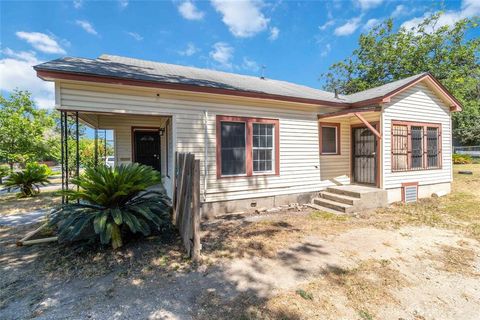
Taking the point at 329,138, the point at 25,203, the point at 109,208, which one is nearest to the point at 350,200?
the point at 329,138

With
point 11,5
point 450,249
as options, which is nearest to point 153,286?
point 450,249

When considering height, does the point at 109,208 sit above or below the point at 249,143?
below

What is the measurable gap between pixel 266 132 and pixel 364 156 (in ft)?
13.3

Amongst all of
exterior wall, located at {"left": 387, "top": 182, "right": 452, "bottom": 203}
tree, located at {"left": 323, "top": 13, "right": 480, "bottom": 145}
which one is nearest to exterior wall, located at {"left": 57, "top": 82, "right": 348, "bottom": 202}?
exterior wall, located at {"left": 387, "top": 182, "right": 452, "bottom": 203}

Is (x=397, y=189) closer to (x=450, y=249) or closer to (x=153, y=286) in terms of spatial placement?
(x=450, y=249)

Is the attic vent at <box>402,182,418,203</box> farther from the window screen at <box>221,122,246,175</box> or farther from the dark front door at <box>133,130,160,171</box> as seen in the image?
the dark front door at <box>133,130,160,171</box>

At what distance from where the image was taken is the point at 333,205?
6.96m

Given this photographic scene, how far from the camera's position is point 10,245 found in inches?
174

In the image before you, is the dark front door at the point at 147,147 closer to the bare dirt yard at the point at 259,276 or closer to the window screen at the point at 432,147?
the bare dirt yard at the point at 259,276

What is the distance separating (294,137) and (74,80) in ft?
19.2

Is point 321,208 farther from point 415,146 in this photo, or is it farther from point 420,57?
point 420,57

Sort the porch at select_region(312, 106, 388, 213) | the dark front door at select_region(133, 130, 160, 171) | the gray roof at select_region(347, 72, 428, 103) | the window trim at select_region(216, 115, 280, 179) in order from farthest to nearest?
the dark front door at select_region(133, 130, 160, 171)
the gray roof at select_region(347, 72, 428, 103)
the porch at select_region(312, 106, 388, 213)
the window trim at select_region(216, 115, 280, 179)

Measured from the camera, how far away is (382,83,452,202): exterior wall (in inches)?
300

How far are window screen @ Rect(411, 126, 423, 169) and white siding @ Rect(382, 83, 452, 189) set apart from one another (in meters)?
0.30
